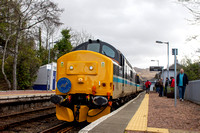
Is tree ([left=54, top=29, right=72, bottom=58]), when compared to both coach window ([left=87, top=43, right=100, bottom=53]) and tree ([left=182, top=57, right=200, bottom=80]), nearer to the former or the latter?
tree ([left=182, top=57, right=200, bottom=80])

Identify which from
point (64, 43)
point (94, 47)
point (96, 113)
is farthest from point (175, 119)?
point (64, 43)

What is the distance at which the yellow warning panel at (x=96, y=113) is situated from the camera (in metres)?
7.22

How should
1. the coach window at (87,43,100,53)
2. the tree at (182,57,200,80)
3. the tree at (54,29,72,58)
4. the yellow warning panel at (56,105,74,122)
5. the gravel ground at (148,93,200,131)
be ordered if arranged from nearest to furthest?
1. the gravel ground at (148,93,200,131)
2. the yellow warning panel at (56,105,74,122)
3. the coach window at (87,43,100,53)
4. the tree at (182,57,200,80)
5. the tree at (54,29,72,58)

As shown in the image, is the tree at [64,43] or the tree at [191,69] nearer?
the tree at [191,69]

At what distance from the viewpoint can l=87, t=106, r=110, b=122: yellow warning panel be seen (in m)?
7.22

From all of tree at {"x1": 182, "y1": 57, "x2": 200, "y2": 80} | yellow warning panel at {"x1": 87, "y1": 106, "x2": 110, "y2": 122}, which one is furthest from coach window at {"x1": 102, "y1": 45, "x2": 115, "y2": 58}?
tree at {"x1": 182, "y1": 57, "x2": 200, "y2": 80}

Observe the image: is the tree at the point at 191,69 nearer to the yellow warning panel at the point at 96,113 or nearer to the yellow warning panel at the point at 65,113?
the yellow warning panel at the point at 96,113

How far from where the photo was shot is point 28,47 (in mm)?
28531

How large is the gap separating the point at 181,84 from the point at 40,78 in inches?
799

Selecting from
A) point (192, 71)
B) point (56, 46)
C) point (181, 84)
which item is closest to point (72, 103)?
point (181, 84)

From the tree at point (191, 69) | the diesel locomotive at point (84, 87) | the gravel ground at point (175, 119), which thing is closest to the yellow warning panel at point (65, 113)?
the diesel locomotive at point (84, 87)

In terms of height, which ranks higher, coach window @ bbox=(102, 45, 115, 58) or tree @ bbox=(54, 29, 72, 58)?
tree @ bbox=(54, 29, 72, 58)

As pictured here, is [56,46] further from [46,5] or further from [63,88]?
[63,88]

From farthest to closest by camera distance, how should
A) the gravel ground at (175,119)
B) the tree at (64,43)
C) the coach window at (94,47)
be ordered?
1. the tree at (64,43)
2. the coach window at (94,47)
3. the gravel ground at (175,119)
